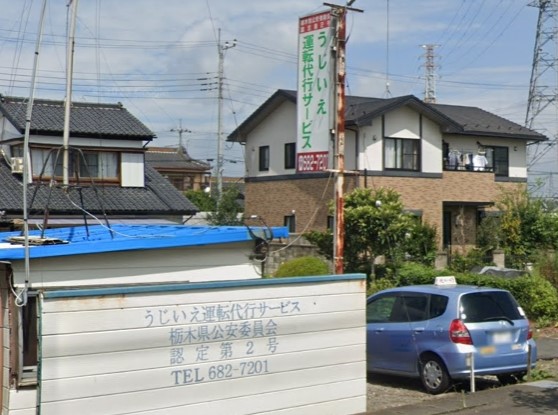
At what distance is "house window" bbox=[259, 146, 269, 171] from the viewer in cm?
3550

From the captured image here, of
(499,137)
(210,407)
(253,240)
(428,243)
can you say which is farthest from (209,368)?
(499,137)

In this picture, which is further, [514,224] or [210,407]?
[514,224]

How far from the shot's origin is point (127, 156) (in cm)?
2855

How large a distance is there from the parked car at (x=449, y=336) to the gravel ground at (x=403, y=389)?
9.0 inches

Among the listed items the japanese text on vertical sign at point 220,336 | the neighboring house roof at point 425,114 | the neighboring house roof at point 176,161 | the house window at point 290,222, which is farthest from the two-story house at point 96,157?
the neighboring house roof at point 176,161

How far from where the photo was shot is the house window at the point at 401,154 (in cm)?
3191

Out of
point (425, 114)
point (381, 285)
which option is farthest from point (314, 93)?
point (425, 114)

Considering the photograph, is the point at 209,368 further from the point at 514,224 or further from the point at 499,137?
the point at 499,137

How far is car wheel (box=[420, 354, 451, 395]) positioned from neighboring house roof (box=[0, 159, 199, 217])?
14966 mm

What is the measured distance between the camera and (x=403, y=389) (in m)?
12.2

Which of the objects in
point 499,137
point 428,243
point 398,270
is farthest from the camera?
point 499,137

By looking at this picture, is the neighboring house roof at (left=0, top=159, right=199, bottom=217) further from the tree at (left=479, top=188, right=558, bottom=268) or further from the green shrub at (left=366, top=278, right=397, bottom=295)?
the tree at (left=479, top=188, right=558, bottom=268)

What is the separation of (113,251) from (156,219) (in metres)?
18.7

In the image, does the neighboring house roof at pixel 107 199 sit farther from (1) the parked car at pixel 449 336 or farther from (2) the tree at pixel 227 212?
(1) the parked car at pixel 449 336
